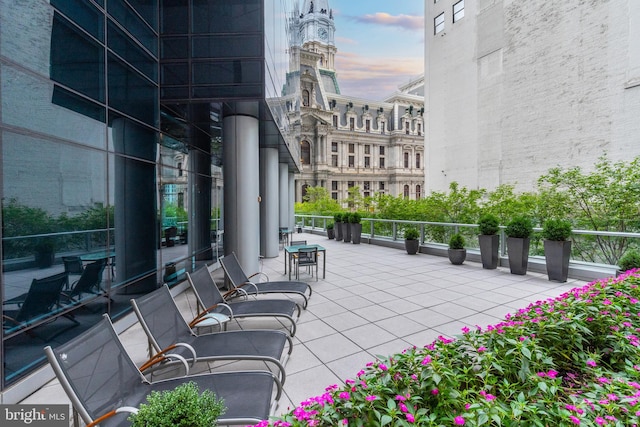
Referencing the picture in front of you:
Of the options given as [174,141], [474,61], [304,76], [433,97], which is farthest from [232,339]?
[304,76]

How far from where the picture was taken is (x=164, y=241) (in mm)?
7723

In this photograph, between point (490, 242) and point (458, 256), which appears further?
point (458, 256)

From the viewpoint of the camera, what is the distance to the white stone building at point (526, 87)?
18.8m

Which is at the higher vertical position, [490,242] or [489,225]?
[489,225]

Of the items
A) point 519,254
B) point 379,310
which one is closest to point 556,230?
point 519,254

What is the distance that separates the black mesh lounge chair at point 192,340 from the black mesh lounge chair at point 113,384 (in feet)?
1.31

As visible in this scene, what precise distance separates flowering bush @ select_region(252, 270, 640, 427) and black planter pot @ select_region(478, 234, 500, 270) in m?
6.12

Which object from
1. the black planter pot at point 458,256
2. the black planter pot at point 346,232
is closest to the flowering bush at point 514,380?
the black planter pot at point 458,256

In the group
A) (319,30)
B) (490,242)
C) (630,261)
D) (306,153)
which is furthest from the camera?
(319,30)

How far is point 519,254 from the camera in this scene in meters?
8.57

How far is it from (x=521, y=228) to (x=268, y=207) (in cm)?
845

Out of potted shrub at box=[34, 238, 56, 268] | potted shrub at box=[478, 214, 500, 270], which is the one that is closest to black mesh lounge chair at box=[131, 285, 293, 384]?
potted shrub at box=[34, 238, 56, 268]

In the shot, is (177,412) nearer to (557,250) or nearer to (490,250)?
(557,250)

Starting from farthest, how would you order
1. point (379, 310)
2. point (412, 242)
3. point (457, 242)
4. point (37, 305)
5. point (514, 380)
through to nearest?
point (412, 242), point (457, 242), point (379, 310), point (37, 305), point (514, 380)
